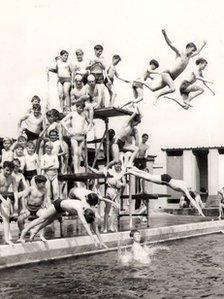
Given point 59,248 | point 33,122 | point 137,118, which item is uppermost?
point 137,118

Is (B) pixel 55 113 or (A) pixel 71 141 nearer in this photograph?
(A) pixel 71 141

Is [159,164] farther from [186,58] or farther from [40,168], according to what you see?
[40,168]

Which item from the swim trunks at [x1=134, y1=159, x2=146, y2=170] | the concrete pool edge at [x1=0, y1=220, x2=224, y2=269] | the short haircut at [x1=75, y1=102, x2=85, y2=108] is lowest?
the concrete pool edge at [x1=0, y1=220, x2=224, y2=269]

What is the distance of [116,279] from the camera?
27.5ft

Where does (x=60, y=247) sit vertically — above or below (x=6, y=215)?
below

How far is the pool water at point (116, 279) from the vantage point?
723 cm

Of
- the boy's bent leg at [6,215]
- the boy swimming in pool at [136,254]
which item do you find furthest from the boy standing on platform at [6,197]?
the boy swimming in pool at [136,254]

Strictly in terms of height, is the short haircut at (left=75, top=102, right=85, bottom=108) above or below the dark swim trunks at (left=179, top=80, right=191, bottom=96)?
below

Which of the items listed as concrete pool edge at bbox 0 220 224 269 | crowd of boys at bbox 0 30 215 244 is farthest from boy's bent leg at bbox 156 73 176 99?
concrete pool edge at bbox 0 220 224 269

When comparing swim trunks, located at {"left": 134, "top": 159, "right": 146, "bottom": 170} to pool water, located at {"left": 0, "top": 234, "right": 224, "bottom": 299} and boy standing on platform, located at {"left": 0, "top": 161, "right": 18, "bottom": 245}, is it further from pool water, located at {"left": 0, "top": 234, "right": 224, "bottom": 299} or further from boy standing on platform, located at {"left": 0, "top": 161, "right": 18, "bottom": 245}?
boy standing on platform, located at {"left": 0, "top": 161, "right": 18, "bottom": 245}

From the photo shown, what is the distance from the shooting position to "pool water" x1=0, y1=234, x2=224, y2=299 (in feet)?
23.7

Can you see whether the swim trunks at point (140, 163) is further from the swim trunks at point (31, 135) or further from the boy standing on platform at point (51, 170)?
the boy standing on platform at point (51, 170)

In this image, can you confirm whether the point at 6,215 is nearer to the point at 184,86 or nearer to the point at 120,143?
the point at 120,143

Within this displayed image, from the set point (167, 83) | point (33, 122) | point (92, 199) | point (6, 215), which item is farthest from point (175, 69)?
point (6, 215)
